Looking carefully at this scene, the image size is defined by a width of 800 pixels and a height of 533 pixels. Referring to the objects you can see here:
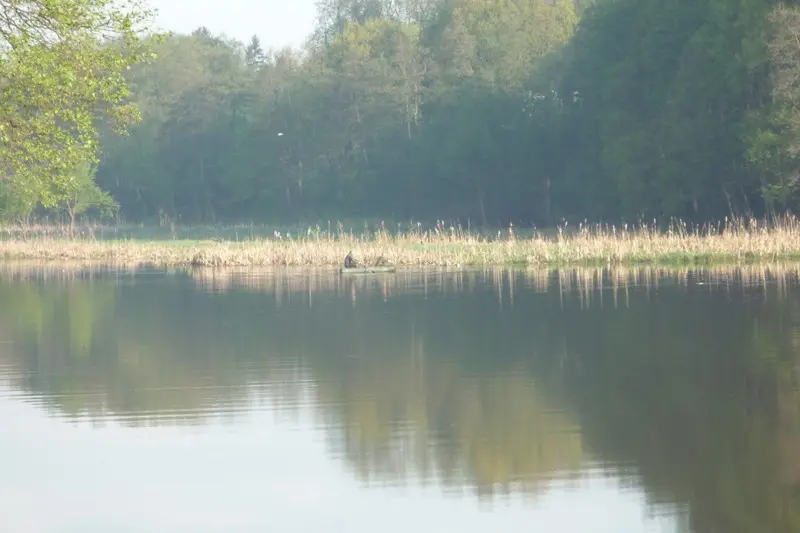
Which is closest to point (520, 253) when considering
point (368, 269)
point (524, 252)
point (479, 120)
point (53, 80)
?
point (524, 252)

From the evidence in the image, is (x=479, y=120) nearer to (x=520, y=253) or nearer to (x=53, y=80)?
(x=520, y=253)

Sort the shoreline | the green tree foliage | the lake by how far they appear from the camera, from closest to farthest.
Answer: the lake < the green tree foliage < the shoreline

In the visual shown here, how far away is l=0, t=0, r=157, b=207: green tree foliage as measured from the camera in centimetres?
1919

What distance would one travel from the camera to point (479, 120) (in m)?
77.4

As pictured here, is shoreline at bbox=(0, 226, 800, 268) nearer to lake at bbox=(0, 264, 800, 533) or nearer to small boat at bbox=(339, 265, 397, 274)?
small boat at bbox=(339, 265, 397, 274)

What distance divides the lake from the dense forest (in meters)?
16.6

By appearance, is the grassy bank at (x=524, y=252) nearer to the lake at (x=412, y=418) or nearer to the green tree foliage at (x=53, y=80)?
the lake at (x=412, y=418)

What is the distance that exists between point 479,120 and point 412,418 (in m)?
63.1

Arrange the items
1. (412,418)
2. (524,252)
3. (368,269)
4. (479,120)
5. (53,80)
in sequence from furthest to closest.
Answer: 1. (479,120)
2. (524,252)
3. (368,269)
4. (53,80)
5. (412,418)

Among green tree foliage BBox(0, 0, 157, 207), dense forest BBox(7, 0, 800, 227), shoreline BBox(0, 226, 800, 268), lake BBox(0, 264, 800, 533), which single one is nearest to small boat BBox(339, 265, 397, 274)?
shoreline BBox(0, 226, 800, 268)

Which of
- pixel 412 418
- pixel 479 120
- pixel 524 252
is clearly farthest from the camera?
pixel 479 120

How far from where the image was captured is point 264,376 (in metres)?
19.0

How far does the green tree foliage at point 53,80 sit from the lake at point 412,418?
10.6ft

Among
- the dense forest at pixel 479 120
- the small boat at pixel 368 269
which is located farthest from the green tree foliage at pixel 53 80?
the small boat at pixel 368 269
